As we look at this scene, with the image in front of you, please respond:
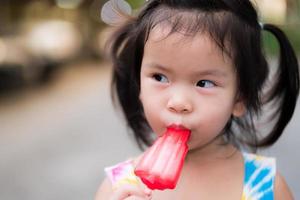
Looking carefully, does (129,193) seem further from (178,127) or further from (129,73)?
(129,73)

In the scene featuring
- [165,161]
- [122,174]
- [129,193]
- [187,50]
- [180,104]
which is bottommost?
[122,174]

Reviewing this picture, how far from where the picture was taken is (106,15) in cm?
202

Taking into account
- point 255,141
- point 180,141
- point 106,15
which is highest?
point 106,15

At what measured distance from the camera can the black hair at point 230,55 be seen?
1768 mm

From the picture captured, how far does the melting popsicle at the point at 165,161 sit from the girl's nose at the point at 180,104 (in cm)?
6

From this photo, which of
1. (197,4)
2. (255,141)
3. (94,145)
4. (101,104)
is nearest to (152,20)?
(197,4)

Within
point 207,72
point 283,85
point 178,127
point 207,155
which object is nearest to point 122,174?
point 207,155

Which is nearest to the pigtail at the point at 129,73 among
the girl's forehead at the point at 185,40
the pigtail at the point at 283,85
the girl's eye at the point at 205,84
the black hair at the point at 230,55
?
the black hair at the point at 230,55

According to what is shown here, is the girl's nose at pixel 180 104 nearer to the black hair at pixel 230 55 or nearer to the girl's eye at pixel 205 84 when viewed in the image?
the girl's eye at pixel 205 84

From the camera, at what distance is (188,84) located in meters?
1.71

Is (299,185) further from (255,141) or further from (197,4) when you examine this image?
(197,4)

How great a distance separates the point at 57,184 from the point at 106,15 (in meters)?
3.20

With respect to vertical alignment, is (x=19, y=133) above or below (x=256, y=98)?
below

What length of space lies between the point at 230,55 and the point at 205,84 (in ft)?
0.41
